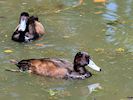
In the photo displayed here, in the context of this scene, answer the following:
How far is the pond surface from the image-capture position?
8922mm

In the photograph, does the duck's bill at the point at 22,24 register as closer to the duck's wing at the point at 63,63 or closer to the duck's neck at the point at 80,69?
the duck's wing at the point at 63,63

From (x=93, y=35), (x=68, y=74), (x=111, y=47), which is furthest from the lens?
(x=93, y=35)

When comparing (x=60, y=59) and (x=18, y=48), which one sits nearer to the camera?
(x=60, y=59)

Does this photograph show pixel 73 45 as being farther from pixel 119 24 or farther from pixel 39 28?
pixel 119 24

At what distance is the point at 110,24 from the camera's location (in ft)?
40.2

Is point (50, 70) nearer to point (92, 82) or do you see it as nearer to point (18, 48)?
point (92, 82)

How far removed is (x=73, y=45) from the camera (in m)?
11.0

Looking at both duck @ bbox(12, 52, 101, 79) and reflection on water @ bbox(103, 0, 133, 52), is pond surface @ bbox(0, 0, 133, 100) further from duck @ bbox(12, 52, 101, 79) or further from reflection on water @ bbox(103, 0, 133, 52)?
duck @ bbox(12, 52, 101, 79)

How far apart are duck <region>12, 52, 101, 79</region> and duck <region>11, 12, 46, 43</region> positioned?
1.72 metres

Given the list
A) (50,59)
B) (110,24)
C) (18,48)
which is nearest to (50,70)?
(50,59)

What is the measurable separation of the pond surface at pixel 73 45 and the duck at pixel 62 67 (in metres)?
0.13

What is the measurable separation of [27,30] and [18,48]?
1031 mm

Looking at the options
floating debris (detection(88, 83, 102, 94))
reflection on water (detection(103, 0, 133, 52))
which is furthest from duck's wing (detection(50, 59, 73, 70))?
reflection on water (detection(103, 0, 133, 52))

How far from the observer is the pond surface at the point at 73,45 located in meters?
→ 8.92
